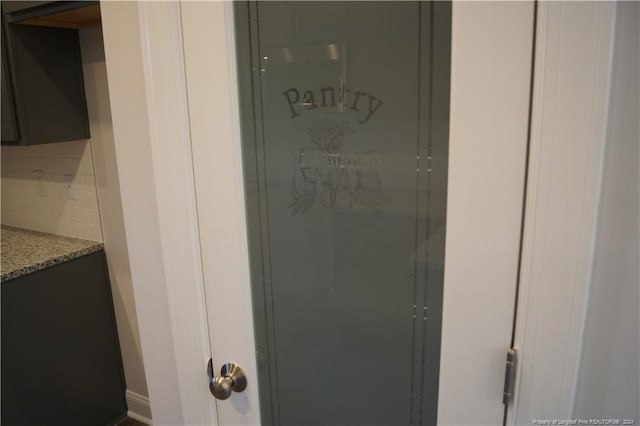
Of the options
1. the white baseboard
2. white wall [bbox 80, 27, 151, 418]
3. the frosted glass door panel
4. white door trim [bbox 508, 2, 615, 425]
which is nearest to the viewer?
white door trim [bbox 508, 2, 615, 425]

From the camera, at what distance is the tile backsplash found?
90.9 inches

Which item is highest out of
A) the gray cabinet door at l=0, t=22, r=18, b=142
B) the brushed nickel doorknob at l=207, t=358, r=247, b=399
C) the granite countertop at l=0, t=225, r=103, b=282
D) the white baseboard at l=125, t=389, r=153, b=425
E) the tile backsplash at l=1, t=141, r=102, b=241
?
the gray cabinet door at l=0, t=22, r=18, b=142

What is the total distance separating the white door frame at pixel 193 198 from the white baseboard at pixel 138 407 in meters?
1.37

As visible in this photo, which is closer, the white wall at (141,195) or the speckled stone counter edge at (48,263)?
the white wall at (141,195)

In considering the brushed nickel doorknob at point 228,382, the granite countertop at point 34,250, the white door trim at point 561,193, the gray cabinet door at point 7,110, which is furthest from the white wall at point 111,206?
the white door trim at point 561,193

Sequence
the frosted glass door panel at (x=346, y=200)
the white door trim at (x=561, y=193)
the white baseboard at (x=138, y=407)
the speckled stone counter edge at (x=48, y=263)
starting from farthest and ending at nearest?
the white baseboard at (x=138, y=407), the speckled stone counter edge at (x=48, y=263), the frosted glass door panel at (x=346, y=200), the white door trim at (x=561, y=193)

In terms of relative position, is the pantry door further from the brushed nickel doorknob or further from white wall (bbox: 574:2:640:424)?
white wall (bbox: 574:2:640:424)

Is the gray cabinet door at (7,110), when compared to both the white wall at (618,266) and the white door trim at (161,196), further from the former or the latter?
the white wall at (618,266)

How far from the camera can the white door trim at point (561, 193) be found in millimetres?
693

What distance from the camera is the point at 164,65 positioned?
3.41 ft

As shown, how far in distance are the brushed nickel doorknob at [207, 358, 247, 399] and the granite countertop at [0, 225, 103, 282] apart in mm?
1336

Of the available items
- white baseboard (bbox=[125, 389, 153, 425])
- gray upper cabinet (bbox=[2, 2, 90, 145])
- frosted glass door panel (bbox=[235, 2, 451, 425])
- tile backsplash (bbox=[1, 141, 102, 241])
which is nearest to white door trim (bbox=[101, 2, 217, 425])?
frosted glass door panel (bbox=[235, 2, 451, 425])

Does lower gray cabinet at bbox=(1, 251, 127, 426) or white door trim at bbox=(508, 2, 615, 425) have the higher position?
white door trim at bbox=(508, 2, 615, 425)

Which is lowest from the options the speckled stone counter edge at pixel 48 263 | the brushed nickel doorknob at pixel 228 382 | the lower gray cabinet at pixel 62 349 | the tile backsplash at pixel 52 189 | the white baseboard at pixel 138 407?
the white baseboard at pixel 138 407
